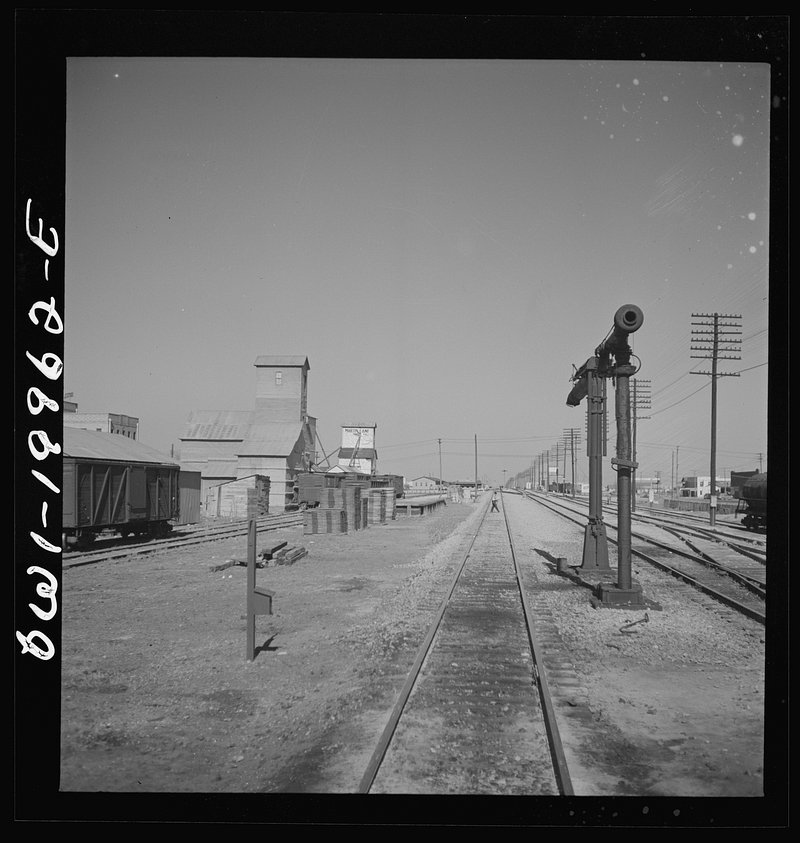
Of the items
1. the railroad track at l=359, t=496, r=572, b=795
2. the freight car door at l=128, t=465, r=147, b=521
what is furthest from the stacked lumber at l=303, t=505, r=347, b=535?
the railroad track at l=359, t=496, r=572, b=795

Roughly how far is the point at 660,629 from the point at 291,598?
20.1 ft

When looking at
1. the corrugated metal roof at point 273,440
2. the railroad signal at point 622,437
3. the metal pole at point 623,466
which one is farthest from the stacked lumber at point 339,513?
the metal pole at point 623,466

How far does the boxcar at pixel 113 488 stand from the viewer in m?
15.7

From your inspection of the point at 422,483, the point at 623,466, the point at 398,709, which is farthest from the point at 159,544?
the point at 422,483

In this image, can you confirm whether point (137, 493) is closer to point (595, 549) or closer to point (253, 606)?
point (253, 606)

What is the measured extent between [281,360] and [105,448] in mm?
21029

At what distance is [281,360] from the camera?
3825cm

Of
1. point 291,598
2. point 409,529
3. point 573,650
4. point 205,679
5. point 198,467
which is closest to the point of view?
point 205,679

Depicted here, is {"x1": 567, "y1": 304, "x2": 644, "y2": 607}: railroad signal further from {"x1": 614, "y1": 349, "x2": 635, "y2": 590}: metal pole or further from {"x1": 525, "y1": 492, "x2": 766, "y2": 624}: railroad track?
{"x1": 525, "y1": 492, "x2": 766, "y2": 624}: railroad track

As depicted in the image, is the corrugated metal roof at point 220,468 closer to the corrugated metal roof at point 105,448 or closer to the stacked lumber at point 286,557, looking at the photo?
the corrugated metal roof at point 105,448

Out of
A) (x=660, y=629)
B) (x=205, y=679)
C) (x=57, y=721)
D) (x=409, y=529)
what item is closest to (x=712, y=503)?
(x=409, y=529)

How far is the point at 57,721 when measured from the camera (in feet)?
13.8

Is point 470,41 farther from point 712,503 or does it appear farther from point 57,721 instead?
point 712,503

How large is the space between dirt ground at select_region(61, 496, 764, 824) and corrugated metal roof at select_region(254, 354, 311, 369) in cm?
2649
